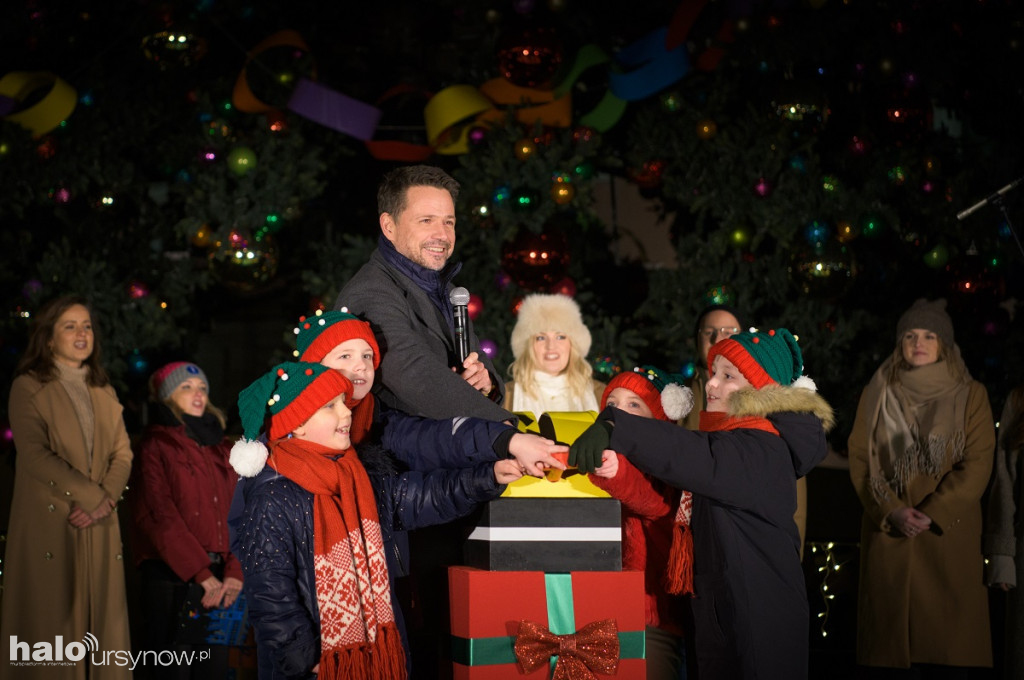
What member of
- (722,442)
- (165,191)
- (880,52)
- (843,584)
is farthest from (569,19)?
(722,442)

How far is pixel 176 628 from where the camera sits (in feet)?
18.8

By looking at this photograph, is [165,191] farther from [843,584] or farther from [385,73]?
[843,584]

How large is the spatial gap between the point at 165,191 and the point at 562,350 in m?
3.37

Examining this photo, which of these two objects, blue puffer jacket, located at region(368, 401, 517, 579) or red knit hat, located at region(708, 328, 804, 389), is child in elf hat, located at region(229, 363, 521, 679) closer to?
blue puffer jacket, located at region(368, 401, 517, 579)

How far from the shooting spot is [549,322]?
5.64 m

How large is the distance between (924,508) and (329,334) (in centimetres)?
331

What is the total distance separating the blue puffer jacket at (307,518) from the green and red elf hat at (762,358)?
0.77 m

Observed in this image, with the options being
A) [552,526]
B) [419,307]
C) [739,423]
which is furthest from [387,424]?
[739,423]

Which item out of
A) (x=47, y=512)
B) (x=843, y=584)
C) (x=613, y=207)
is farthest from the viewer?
(x=613, y=207)

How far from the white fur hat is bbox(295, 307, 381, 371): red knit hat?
6.71ft

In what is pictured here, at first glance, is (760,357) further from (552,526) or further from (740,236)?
(740,236)

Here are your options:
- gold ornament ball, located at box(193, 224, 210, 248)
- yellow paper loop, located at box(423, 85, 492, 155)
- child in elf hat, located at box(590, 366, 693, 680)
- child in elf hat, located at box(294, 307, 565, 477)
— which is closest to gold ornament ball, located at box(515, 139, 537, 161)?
yellow paper loop, located at box(423, 85, 492, 155)

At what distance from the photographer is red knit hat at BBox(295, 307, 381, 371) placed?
3.58 m

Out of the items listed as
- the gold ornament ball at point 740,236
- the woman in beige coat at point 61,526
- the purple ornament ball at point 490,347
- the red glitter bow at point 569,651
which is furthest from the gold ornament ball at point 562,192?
the red glitter bow at point 569,651
